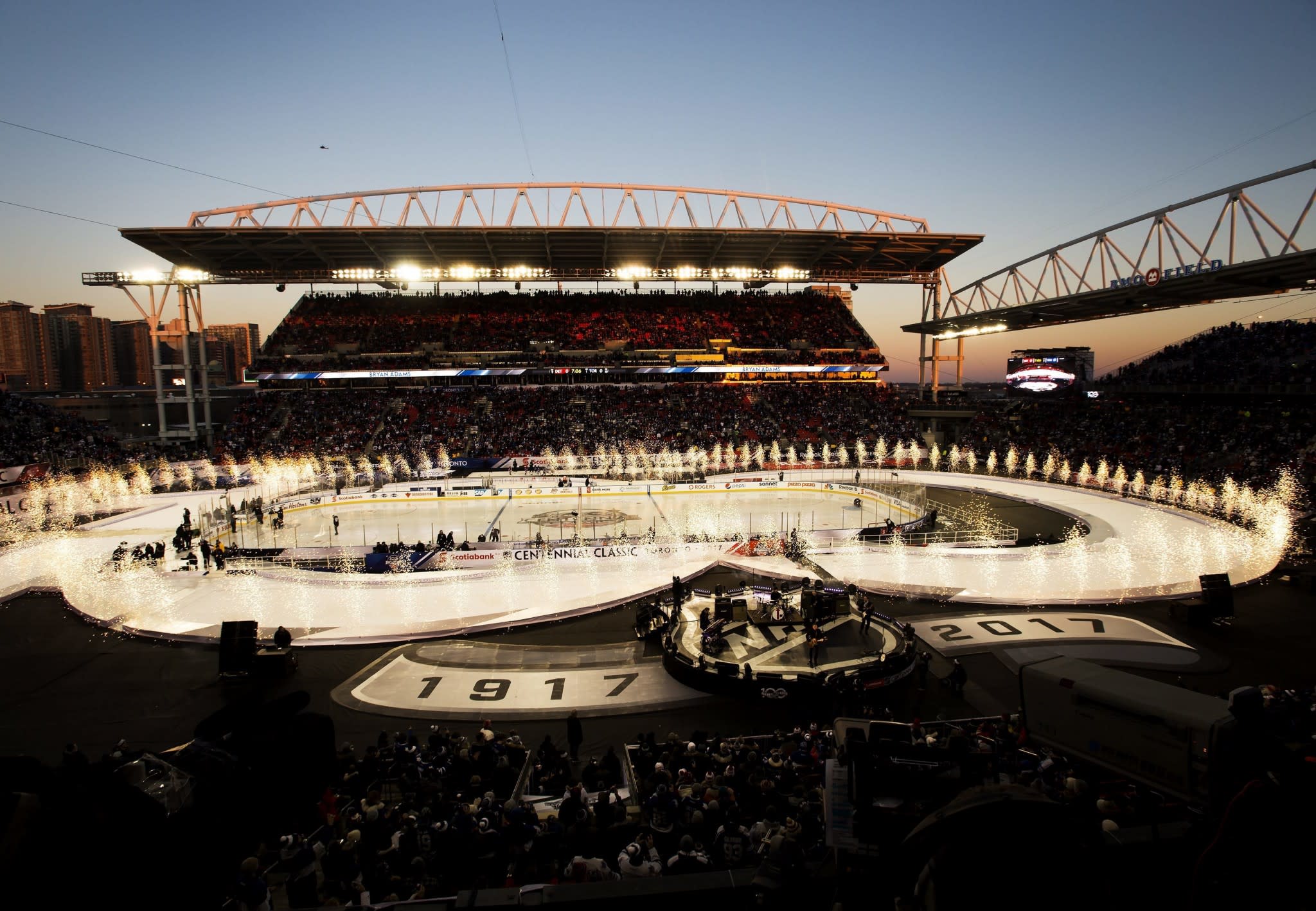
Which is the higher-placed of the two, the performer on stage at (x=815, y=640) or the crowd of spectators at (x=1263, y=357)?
the crowd of spectators at (x=1263, y=357)

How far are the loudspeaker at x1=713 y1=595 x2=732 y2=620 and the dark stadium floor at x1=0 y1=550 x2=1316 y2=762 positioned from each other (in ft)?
8.03

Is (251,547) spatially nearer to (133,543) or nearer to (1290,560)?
(133,543)

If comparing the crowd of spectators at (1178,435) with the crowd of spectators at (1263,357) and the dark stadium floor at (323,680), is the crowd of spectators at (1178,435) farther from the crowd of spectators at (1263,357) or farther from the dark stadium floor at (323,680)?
the dark stadium floor at (323,680)

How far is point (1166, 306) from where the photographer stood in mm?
40188

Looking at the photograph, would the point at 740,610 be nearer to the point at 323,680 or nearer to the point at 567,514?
the point at 323,680

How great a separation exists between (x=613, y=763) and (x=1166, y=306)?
47.6m

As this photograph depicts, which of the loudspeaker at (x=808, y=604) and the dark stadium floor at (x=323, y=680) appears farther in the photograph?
the loudspeaker at (x=808, y=604)

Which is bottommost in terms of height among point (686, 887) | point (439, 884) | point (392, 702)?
point (392, 702)

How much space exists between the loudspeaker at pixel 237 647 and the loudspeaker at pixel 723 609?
405 inches

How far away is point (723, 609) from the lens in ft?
49.1

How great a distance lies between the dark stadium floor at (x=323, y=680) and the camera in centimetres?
1159

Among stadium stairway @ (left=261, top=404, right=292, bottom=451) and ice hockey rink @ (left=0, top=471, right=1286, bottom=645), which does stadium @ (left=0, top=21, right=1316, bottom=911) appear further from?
stadium stairway @ (left=261, top=404, right=292, bottom=451)

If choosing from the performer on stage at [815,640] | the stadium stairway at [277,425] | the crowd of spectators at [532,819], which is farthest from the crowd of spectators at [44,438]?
the performer on stage at [815,640]

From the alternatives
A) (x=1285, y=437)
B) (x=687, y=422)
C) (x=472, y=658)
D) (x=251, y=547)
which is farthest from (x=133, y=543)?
(x=1285, y=437)
